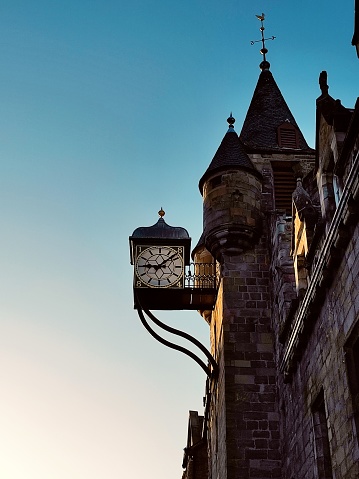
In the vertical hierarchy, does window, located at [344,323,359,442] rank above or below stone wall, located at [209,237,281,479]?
below

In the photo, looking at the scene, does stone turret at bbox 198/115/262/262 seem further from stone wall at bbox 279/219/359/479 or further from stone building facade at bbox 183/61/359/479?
stone wall at bbox 279/219/359/479

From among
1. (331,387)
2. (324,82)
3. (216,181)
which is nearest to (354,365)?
(331,387)

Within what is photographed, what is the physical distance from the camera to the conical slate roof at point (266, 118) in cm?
1883

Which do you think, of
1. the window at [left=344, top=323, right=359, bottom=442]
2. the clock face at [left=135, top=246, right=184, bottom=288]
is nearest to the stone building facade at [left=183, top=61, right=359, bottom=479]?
the window at [left=344, top=323, right=359, bottom=442]

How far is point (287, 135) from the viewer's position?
19156mm

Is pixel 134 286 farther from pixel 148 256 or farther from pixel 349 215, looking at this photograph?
pixel 349 215

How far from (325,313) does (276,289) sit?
13.6 feet

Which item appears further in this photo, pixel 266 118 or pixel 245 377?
pixel 266 118

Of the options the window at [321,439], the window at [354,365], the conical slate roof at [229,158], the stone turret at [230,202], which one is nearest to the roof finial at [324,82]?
the window at [354,365]

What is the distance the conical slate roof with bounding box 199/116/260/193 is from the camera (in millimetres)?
16844

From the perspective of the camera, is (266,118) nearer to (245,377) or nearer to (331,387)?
(245,377)

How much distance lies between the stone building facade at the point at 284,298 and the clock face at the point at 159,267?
0.96m

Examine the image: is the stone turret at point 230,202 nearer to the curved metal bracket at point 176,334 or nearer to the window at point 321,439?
the curved metal bracket at point 176,334

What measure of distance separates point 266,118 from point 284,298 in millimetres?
7800
